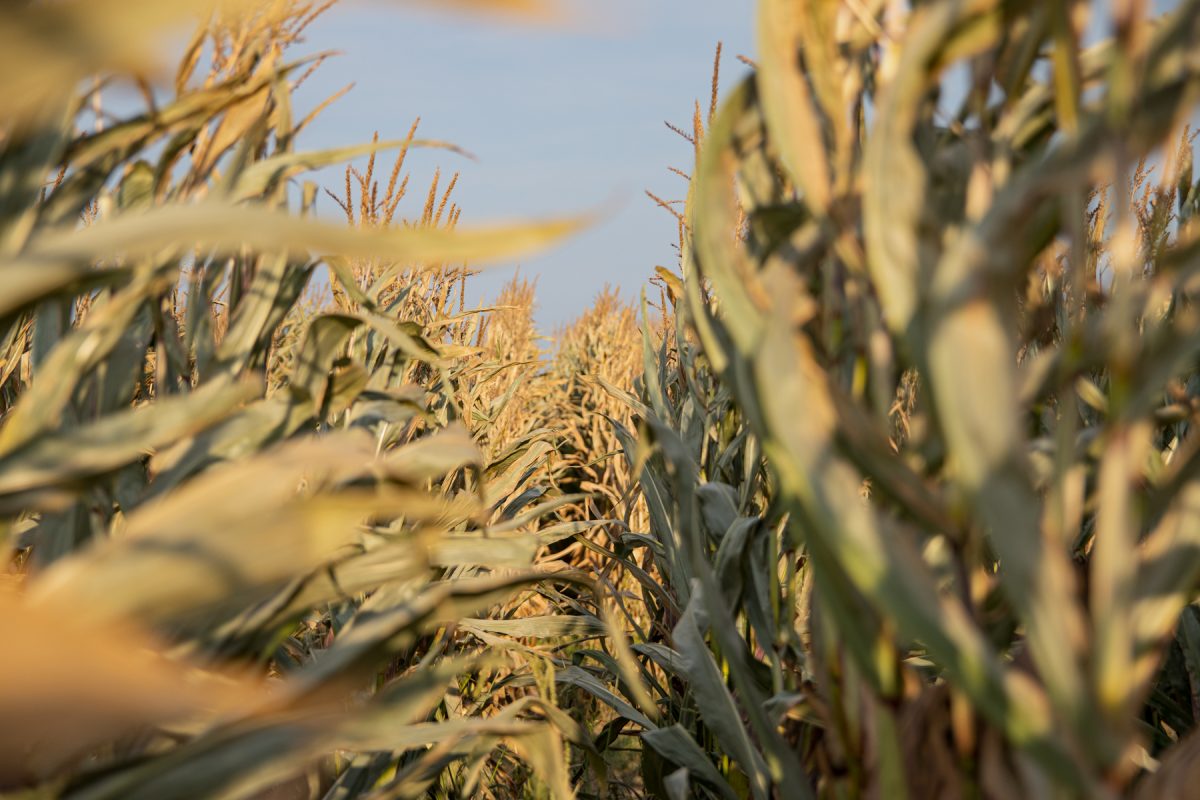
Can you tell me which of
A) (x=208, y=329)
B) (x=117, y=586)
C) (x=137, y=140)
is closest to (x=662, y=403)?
(x=208, y=329)

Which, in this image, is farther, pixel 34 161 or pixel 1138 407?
pixel 34 161

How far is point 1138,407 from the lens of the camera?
0.49 metres

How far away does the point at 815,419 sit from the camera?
1.71 ft

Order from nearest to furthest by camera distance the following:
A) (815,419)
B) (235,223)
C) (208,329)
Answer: (235,223)
(815,419)
(208,329)

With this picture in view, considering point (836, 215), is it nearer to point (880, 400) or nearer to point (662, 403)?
point (880, 400)

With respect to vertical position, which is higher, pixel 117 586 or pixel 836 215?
pixel 836 215

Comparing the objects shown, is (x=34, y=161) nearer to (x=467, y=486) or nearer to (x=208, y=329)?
(x=208, y=329)

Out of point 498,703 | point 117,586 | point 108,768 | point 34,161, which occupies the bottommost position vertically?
point 498,703

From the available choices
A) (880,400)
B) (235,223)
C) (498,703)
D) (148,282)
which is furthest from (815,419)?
(498,703)

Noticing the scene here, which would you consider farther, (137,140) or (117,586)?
(137,140)

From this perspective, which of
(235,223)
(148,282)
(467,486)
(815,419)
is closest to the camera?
(235,223)

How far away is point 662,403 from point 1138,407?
4.84 ft

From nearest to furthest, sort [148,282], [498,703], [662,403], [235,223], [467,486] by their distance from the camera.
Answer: [235,223]
[148,282]
[662,403]
[467,486]
[498,703]

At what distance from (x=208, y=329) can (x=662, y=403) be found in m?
1.23
